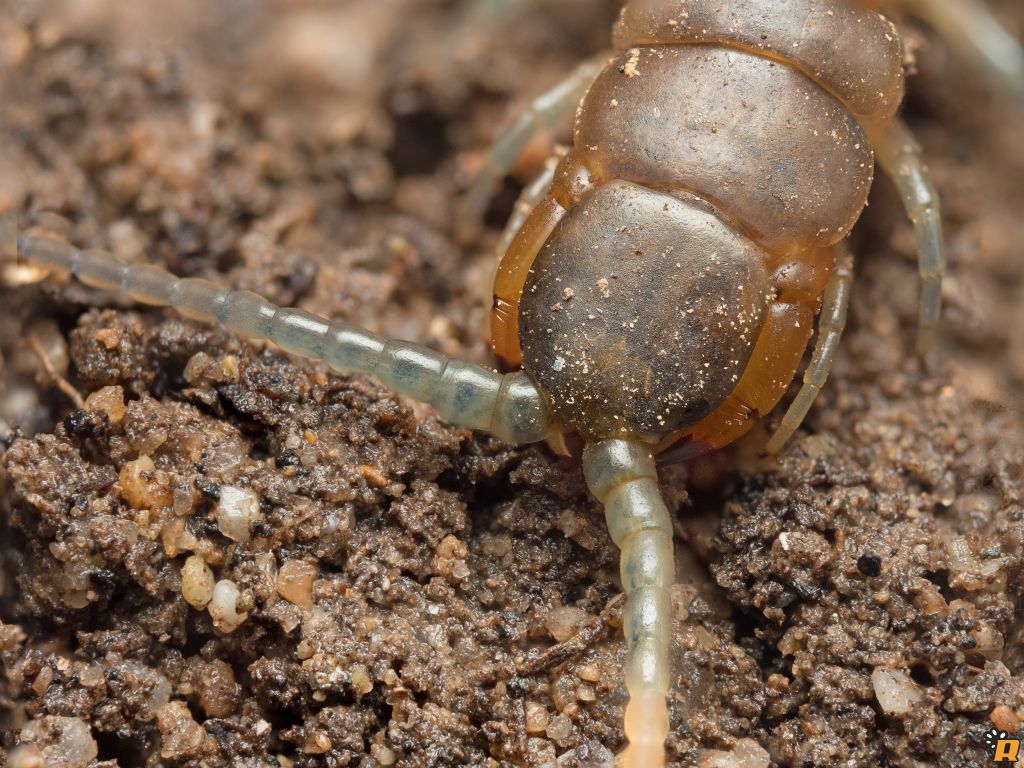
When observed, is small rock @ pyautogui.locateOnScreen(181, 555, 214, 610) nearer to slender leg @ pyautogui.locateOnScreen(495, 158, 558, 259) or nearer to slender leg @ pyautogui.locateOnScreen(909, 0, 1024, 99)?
slender leg @ pyautogui.locateOnScreen(495, 158, 558, 259)

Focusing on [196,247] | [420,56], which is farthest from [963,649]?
[420,56]

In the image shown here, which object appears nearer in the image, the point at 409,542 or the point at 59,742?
the point at 59,742

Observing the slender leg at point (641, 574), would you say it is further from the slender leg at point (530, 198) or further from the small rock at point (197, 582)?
the small rock at point (197, 582)

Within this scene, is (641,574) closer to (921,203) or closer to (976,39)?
(921,203)

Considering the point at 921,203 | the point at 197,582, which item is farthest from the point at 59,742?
the point at 921,203

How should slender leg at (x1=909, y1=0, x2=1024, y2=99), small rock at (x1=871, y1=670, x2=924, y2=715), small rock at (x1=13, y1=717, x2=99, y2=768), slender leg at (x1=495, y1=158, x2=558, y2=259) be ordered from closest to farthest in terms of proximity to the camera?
small rock at (x1=13, y1=717, x2=99, y2=768) < small rock at (x1=871, y1=670, x2=924, y2=715) < slender leg at (x1=495, y1=158, x2=558, y2=259) < slender leg at (x1=909, y1=0, x2=1024, y2=99)

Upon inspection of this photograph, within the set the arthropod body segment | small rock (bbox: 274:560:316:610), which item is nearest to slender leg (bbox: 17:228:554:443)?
the arthropod body segment

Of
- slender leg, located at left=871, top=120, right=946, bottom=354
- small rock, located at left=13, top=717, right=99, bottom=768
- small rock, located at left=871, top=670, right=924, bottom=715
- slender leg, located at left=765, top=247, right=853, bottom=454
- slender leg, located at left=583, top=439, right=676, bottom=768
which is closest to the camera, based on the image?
slender leg, located at left=583, top=439, right=676, bottom=768
